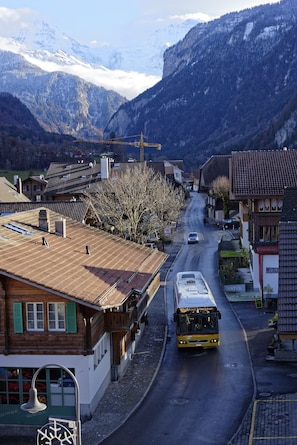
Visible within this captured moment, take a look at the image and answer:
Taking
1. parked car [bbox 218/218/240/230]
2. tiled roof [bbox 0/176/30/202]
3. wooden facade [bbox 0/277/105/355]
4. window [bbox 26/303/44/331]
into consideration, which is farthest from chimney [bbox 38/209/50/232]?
parked car [bbox 218/218/240/230]

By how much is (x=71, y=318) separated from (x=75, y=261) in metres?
4.88

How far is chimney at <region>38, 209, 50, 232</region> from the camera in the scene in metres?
32.5

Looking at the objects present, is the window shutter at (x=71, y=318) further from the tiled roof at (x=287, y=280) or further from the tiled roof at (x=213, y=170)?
the tiled roof at (x=213, y=170)

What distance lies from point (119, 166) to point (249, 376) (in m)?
65.1

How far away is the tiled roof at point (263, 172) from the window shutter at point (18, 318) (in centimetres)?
2573

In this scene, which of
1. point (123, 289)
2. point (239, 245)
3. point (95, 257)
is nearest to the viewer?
point (123, 289)

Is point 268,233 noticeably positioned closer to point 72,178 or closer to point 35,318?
point 35,318

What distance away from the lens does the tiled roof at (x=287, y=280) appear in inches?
1149

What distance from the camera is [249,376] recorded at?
1155 inches

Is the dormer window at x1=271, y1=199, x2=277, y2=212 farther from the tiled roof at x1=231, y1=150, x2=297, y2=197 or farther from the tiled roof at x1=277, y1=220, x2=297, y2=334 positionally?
the tiled roof at x1=277, y1=220, x2=297, y2=334

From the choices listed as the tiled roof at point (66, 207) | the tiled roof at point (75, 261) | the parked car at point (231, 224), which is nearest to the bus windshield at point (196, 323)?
the tiled roof at point (75, 261)

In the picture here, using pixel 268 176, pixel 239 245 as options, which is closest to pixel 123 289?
pixel 268 176

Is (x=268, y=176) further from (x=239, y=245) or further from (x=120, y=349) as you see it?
(x=120, y=349)

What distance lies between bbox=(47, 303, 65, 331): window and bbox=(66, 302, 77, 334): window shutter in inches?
13.2
